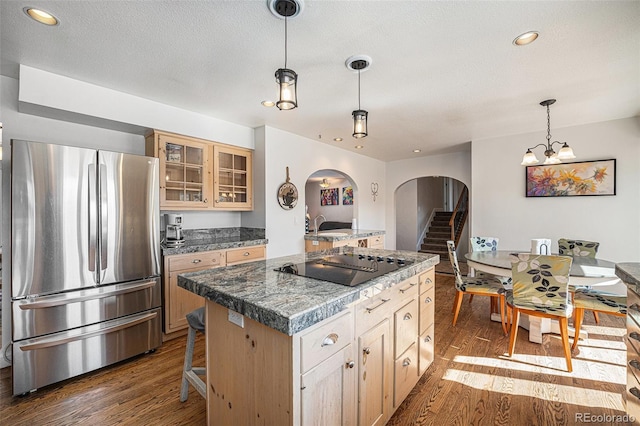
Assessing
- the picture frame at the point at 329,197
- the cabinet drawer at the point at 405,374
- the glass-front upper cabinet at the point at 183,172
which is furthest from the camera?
the picture frame at the point at 329,197

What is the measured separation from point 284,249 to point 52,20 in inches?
124

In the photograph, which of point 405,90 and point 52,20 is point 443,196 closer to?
point 405,90

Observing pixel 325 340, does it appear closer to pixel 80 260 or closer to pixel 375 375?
pixel 375 375

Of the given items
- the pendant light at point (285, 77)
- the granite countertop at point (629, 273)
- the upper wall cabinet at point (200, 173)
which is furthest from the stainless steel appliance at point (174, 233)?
the granite countertop at point (629, 273)

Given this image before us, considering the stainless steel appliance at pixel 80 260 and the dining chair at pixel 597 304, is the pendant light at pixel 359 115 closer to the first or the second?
the stainless steel appliance at pixel 80 260

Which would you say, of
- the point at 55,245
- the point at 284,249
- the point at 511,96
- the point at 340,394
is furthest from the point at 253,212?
the point at 511,96

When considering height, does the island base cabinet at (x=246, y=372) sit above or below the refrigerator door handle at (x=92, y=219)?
below

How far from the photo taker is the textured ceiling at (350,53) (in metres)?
1.65

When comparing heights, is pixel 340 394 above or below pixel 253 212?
below

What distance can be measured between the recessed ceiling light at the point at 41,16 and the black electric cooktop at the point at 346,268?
2057 millimetres

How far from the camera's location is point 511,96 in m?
2.88

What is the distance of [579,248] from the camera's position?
3352mm

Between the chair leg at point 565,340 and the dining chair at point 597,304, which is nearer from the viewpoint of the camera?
the chair leg at point 565,340

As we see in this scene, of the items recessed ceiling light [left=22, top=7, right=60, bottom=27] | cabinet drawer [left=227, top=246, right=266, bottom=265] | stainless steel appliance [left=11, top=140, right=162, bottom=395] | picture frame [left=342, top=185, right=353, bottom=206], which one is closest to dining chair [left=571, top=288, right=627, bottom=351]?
cabinet drawer [left=227, top=246, right=266, bottom=265]
